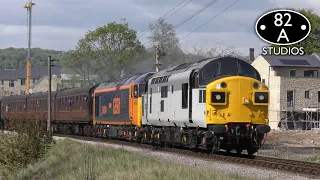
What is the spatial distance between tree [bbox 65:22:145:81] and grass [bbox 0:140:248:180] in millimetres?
59765

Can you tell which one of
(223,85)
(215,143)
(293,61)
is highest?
(293,61)

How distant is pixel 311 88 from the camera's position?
245 feet

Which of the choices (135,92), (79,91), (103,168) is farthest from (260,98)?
(79,91)

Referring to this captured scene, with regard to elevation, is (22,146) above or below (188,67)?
below

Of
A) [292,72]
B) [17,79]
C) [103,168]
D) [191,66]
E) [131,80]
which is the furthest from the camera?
[17,79]

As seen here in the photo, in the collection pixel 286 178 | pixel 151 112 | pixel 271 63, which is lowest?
pixel 286 178

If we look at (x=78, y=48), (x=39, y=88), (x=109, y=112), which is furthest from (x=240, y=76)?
(x=39, y=88)

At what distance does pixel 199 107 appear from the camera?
2283cm

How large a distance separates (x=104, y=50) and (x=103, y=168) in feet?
240

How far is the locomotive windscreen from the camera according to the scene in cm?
2303

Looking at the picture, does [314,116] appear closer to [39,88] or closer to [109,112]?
[109,112]

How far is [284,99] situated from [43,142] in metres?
47.4

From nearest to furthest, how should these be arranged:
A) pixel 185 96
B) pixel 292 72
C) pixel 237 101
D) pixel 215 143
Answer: pixel 237 101 < pixel 215 143 < pixel 185 96 < pixel 292 72

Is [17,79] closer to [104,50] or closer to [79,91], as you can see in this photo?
[104,50]
